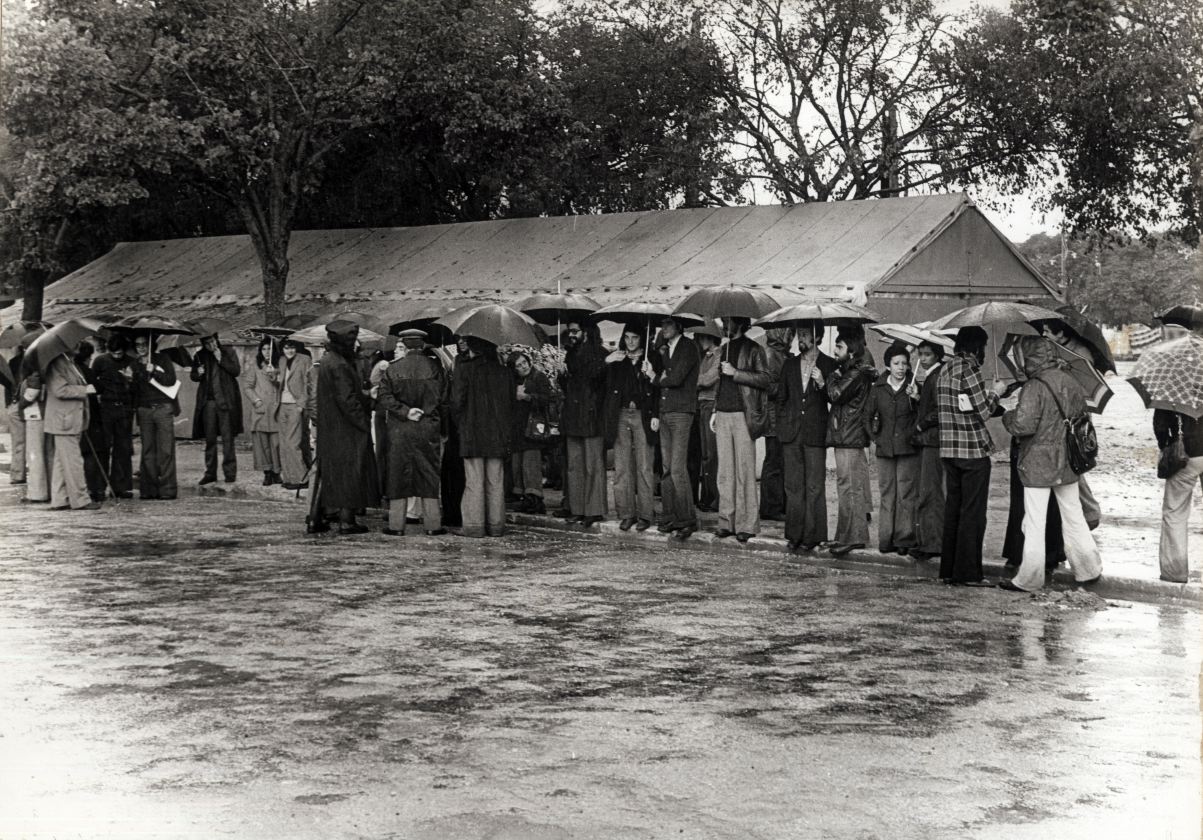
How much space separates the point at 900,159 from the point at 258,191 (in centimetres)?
1436

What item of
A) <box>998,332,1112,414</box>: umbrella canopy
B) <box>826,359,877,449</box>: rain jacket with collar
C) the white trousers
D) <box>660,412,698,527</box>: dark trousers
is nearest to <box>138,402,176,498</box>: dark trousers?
<box>660,412,698,527</box>: dark trousers

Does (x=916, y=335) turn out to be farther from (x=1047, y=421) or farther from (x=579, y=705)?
(x=579, y=705)

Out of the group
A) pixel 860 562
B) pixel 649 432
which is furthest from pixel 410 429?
pixel 860 562

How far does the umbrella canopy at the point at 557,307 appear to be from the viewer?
46.7 feet

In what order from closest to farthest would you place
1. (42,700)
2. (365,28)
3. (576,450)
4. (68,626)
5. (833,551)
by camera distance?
1. (42,700)
2. (68,626)
3. (833,551)
4. (576,450)
5. (365,28)

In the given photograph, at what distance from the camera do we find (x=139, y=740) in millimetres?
6293

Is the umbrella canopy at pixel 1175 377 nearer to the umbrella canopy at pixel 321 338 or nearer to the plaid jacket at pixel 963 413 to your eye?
the plaid jacket at pixel 963 413

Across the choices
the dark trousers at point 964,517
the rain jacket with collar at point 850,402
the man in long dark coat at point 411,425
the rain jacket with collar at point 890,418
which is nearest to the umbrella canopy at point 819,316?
the rain jacket with collar at point 850,402

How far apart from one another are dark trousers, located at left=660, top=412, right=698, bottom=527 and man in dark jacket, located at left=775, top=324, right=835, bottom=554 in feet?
3.64

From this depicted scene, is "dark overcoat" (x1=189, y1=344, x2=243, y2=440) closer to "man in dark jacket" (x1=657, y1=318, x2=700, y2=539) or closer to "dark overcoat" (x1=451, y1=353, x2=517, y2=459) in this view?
"dark overcoat" (x1=451, y1=353, x2=517, y2=459)

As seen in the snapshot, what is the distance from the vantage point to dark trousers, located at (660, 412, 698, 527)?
43.3 feet

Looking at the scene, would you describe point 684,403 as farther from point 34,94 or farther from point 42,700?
point 34,94

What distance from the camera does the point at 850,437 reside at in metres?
11.9

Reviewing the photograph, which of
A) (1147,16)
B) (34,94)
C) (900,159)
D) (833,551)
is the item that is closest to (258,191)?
(34,94)
